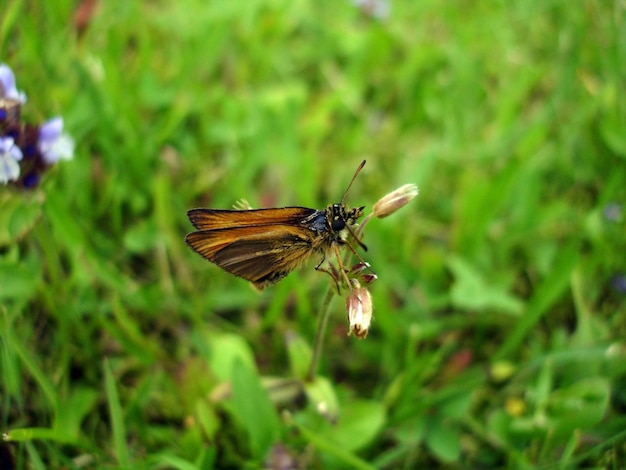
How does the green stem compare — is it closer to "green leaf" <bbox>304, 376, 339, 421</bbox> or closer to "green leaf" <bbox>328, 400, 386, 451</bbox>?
"green leaf" <bbox>304, 376, 339, 421</bbox>

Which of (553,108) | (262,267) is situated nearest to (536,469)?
(262,267)

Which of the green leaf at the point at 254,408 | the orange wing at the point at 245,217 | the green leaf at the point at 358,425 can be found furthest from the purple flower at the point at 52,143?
the green leaf at the point at 358,425

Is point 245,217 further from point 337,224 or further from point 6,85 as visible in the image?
point 6,85

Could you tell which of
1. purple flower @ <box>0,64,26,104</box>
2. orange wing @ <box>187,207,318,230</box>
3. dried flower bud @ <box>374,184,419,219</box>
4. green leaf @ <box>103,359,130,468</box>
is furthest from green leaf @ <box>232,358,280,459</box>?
purple flower @ <box>0,64,26,104</box>

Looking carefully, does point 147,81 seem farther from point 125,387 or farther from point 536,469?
point 536,469

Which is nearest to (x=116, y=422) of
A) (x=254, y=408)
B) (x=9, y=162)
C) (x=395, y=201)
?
(x=254, y=408)
